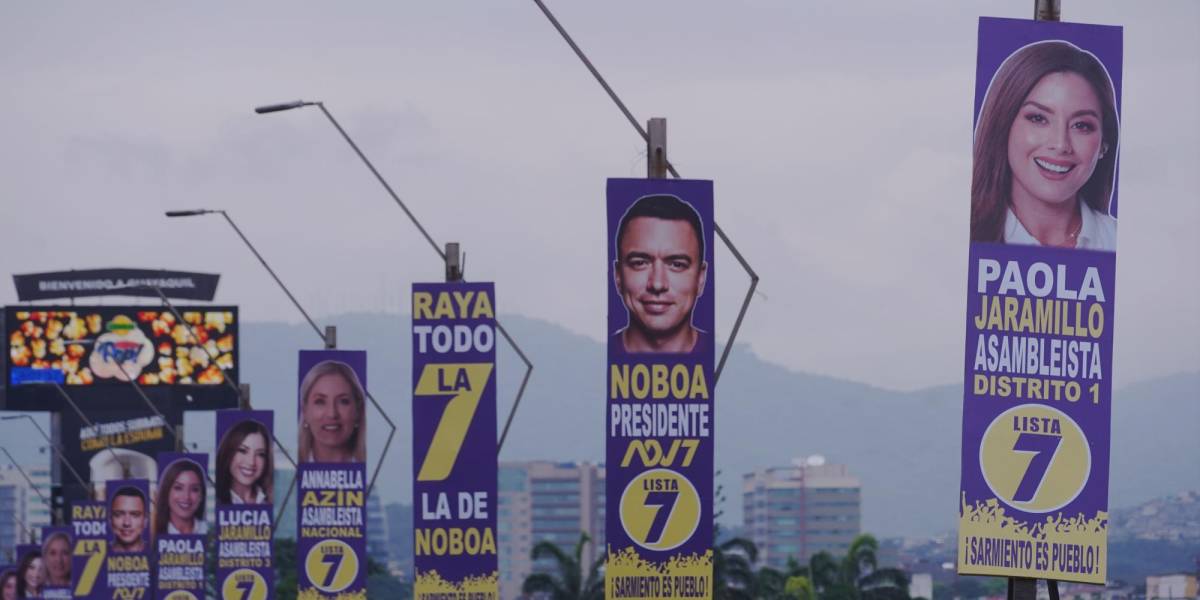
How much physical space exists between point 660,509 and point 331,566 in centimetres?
2151

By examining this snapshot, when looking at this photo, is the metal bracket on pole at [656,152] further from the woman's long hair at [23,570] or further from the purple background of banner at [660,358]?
the woman's long hair at [23,570]

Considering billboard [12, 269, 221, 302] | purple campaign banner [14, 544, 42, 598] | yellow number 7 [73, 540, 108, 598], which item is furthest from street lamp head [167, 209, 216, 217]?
billboard [12, 269, 221, 302]

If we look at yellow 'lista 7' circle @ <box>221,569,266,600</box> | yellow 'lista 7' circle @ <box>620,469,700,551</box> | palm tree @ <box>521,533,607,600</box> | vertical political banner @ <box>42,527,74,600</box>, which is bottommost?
palm tree @ <box>521,533,607,600</box>

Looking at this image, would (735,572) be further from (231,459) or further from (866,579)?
(231,459)

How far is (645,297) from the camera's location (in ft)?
95.7

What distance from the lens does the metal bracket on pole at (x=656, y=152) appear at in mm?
30031

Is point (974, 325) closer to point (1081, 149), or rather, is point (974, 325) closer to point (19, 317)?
point (1081, 149)

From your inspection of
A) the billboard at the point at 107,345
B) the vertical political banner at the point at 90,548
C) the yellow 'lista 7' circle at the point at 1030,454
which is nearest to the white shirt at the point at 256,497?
the vertical political banner at the point at 90,548

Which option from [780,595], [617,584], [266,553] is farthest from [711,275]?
[780,595]

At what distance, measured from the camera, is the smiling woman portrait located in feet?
69.3

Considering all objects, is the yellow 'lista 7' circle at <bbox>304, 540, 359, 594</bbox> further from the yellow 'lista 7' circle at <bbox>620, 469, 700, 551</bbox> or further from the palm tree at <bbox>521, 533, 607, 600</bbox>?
the palm tree at <bbox>521, 533, 607, 600</bbox>

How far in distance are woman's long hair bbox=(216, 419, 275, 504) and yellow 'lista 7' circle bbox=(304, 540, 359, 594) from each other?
783 centimetres

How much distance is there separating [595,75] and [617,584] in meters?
6.36

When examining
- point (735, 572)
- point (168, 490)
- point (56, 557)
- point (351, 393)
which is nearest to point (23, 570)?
point (56, 557)
